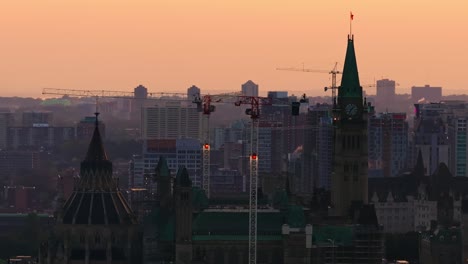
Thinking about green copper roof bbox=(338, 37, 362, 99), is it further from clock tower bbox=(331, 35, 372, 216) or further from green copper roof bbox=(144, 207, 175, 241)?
green copper roof bbox=(144, 207, 175, 241)

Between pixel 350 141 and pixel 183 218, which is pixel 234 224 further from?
pixel 350 141

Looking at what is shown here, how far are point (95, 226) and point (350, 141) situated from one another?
1752 centimetres

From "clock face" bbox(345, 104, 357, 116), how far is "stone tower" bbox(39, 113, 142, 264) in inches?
566

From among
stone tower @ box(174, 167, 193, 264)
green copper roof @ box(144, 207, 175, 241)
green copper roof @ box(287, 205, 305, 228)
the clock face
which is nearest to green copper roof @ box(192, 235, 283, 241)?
green copper roof @ box(287, 205, 305, 228)

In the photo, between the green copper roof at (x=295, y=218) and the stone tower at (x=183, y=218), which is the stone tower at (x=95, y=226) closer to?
the stone tower at (x=183, y=218)

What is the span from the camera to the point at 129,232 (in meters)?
140

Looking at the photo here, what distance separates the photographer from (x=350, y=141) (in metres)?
150

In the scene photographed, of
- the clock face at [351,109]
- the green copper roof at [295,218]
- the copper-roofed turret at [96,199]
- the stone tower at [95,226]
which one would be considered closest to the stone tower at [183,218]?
the green copper roof at [295,218]

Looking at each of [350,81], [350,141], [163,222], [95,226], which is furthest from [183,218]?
[350,81]

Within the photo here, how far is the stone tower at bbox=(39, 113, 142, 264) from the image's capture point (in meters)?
138

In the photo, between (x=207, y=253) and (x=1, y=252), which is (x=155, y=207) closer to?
(x=207, y=253)

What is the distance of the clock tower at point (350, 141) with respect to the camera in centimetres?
14925

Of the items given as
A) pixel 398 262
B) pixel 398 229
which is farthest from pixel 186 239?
pixel 398 229

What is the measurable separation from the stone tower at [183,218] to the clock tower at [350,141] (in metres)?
16.2
